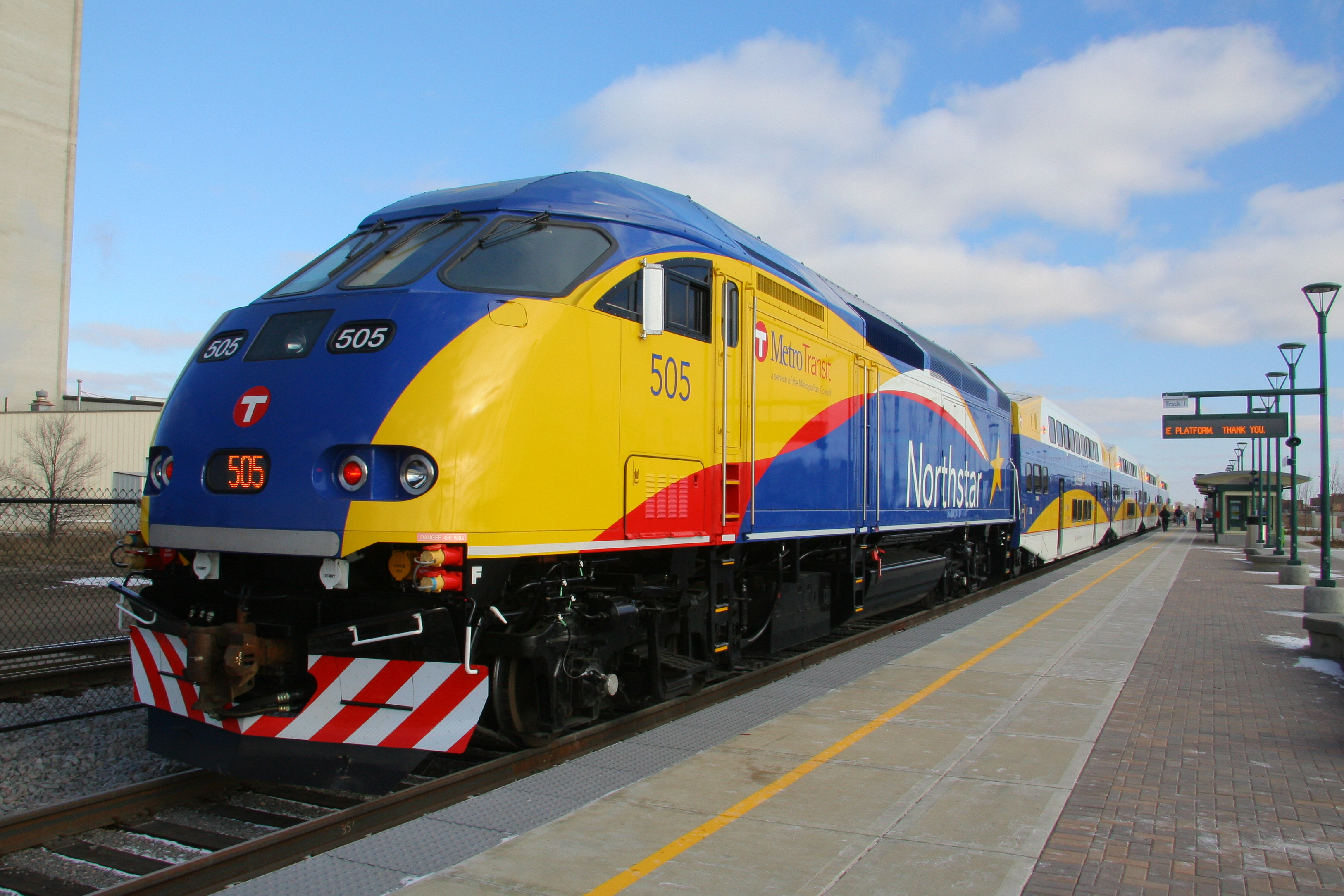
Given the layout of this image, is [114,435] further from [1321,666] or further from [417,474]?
[1321,666]

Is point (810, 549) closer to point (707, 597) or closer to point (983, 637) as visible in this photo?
point (707, 597)

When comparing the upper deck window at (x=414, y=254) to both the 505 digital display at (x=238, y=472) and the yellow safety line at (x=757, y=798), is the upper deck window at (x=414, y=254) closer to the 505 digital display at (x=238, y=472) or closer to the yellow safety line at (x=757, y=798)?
the 505 digital display at (x=238, y=472)

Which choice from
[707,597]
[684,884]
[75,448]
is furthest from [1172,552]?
[75,448]

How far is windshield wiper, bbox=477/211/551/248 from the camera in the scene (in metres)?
5.64

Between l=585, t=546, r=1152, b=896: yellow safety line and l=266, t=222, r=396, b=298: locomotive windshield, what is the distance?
389 cm

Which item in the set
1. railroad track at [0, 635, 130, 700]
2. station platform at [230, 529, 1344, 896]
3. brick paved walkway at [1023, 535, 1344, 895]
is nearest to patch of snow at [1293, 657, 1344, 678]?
brick paved walkway at [1023, 535, 1344, 895]

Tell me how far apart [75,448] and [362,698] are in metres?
32.3

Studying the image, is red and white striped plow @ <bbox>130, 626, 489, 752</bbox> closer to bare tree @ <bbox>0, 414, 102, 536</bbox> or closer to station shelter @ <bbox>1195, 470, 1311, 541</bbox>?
bare tree @ <bbox>0, 414, 102, 536</bbox>

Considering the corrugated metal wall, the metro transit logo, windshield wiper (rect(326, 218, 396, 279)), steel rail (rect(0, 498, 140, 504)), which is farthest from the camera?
the corrugated metal wall

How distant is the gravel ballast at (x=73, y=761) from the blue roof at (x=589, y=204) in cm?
391

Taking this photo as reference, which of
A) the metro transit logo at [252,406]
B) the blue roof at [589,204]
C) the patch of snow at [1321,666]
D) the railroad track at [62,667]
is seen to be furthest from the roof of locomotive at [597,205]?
the patch of snow at [1321,666]

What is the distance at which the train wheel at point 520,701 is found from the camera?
548cm

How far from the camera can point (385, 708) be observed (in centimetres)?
496

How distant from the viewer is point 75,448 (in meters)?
31.5
